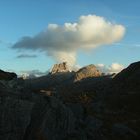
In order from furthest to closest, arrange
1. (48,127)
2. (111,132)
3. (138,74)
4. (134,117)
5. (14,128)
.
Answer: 1. (138,74)
2. (134,117)
3. (111,132)
4. (48,127)
5. (14,128)

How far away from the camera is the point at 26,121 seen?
1326 inches

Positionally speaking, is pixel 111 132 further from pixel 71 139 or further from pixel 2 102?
pixel 2 102

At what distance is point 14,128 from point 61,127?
629 centimetres

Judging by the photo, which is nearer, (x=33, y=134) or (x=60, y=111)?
(x=33, y=134)

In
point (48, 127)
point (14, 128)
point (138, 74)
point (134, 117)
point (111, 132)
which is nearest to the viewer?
point (14, 128)

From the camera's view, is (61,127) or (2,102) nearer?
(2,102)

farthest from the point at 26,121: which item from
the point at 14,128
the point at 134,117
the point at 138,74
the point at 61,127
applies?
the point at 138,74

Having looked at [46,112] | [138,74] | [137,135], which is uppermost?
[138,74]

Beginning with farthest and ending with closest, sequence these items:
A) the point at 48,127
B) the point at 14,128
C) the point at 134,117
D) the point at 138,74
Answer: the point at 138,74 → the point at 134,117 → the point at 48,127 → the point at 14,128

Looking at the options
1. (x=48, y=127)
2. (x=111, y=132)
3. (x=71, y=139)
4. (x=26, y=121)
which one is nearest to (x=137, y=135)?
(x=111, y=132)

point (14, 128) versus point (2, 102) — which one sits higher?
point (2, 102)

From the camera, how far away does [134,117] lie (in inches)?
2157

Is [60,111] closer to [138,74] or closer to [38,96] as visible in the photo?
[38,96]

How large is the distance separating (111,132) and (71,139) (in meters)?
7.75
